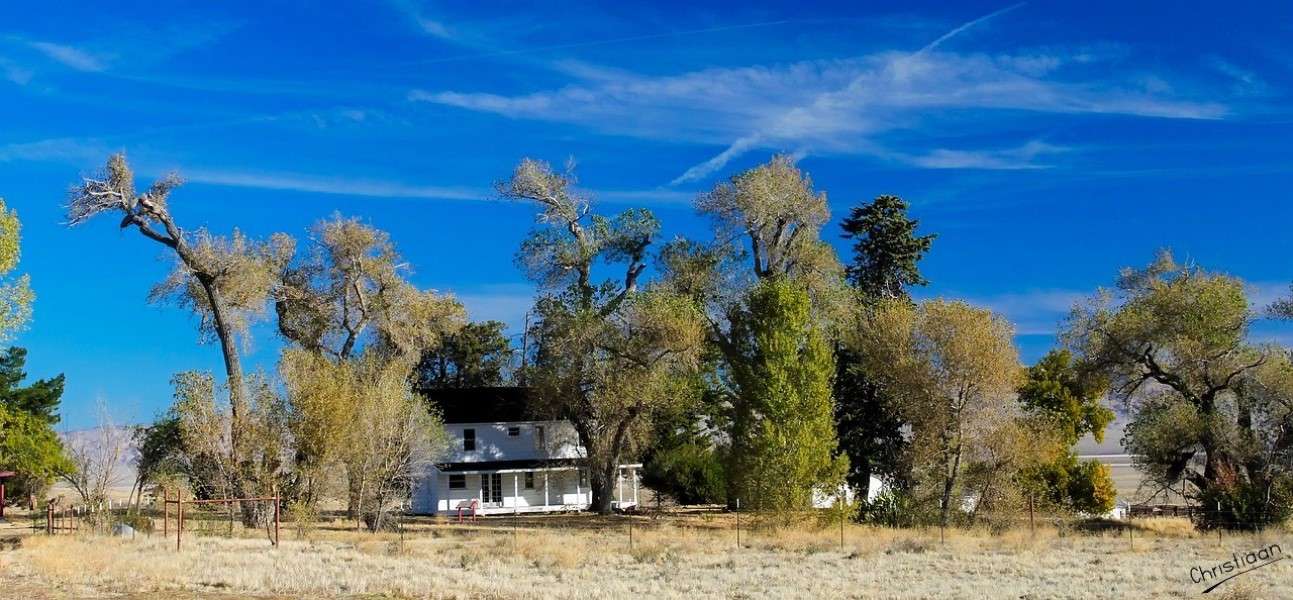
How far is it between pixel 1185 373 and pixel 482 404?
34.8 m

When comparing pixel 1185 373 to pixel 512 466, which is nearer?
pixel 1185 373

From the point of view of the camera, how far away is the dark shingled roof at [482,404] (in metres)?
62.2

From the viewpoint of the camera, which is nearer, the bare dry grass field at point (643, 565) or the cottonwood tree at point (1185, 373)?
the bare dry grass field at point (643, 565)

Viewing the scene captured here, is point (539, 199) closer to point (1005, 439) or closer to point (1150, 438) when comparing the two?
point (1005, 439)

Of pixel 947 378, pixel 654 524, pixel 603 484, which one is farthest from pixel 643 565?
pixel 603 484

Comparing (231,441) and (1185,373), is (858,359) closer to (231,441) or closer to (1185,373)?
(1185,373)

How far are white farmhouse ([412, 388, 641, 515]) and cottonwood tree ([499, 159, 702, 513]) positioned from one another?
16.7ft

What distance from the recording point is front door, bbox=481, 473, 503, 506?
61969 mm

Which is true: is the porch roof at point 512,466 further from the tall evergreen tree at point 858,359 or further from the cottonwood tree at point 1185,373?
the cottonwood tree at point 1185,373

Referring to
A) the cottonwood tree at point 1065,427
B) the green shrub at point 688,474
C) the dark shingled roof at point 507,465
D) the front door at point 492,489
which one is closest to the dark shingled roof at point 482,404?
the dark shingled roof at point 507,465

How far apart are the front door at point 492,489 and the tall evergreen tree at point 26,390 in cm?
2221

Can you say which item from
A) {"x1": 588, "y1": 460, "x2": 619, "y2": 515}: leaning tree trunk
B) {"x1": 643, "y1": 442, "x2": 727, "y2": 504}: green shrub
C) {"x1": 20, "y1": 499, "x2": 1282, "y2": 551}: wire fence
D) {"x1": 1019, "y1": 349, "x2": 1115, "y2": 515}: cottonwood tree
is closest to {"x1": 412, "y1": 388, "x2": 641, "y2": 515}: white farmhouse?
{"x1": 643, "y1": 442, "x2": 727, "y2": 504}: green shrub

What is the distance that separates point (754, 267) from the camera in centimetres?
5356

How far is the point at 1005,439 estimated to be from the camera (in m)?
45.0
